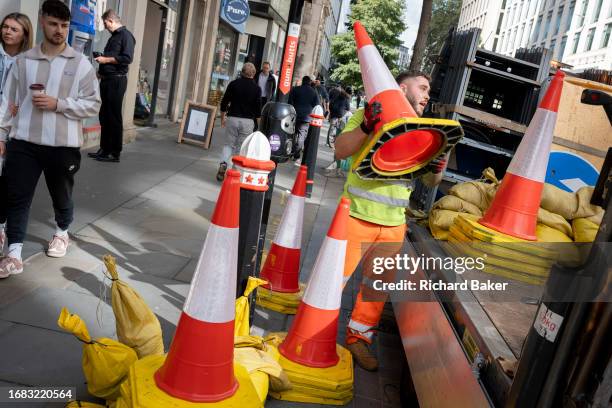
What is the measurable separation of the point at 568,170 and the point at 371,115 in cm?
286

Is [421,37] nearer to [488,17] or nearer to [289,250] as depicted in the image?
[289,250]

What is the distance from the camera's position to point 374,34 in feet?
187

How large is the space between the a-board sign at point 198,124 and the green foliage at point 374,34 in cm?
4465

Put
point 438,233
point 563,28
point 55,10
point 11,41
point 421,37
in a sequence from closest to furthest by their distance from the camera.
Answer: point 438,233, point 55,10, point 11,41, point 421,37, point 563,28

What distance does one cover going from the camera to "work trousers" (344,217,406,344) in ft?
12.4

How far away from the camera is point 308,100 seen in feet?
41.1

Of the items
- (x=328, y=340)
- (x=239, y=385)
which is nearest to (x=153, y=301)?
(x=328, y=340)

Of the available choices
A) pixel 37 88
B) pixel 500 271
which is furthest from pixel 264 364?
pixel 37 88

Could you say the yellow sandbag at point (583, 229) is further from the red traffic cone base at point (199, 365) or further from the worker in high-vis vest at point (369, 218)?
the red traffic cone base at point (199, 365)

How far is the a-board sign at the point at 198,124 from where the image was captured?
12.2 m

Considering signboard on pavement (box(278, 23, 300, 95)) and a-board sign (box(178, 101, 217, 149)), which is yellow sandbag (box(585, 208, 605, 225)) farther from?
a-board sign (box(178, 101, 217, 149))

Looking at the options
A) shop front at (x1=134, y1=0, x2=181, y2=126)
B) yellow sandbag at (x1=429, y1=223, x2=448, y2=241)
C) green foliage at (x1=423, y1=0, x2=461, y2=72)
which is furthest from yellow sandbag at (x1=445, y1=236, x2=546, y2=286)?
green foliage at (x1=423, y1=0, x2=461, y2=72)

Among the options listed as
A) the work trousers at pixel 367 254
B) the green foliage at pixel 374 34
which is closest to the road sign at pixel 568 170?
the work trousers at pixel 367 254

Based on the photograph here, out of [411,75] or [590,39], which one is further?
[590,39]
